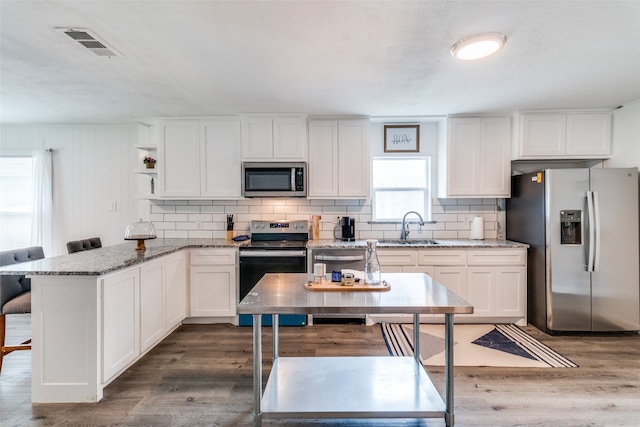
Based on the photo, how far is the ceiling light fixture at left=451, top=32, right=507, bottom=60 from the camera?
6.53 ft

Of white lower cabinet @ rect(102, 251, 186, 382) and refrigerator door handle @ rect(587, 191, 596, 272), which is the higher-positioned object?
refrigerator door handle @ rect(587, 191, 596, 272)

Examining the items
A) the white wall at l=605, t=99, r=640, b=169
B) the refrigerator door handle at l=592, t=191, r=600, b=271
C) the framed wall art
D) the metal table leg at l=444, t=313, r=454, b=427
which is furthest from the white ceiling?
the metal table leg at l=444, t=313, r=454, b=427

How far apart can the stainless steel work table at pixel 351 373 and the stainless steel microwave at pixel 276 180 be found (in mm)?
1661

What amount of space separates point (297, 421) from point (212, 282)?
199 centimetres

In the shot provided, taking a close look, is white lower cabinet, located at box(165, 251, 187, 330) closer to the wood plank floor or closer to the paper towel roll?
the wood plank floor

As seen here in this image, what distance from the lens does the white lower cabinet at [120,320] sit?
220 centimetres

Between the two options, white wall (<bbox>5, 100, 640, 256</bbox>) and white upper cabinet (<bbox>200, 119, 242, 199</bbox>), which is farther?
white wall (<bbox>5, 100, 640, 256</bbox>)

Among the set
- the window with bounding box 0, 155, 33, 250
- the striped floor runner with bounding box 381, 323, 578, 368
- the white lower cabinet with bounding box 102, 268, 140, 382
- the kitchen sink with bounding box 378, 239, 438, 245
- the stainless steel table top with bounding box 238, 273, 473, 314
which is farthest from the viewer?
the window with bounding box 0, 155, 33, 250

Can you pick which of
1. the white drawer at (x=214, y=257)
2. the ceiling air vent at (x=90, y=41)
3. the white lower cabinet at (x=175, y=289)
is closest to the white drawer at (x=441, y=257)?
the white drawer at (x=214, y=257)

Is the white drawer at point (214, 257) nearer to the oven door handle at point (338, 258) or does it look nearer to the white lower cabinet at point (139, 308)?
the white lower cabinet at point (139, 308)

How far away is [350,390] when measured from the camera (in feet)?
6.43

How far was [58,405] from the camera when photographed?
2.09m

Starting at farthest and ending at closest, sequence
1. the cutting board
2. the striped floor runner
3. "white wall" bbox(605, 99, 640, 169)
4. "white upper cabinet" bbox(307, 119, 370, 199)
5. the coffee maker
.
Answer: the coffee maker
"white upper cabinet" bbox(307, 119, 370, 199)
"white wall" bbox(605, 99, 640, 169)
the striped floor runner
the cutting board

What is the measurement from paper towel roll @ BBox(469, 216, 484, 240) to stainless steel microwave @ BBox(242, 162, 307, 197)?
2.16 m
